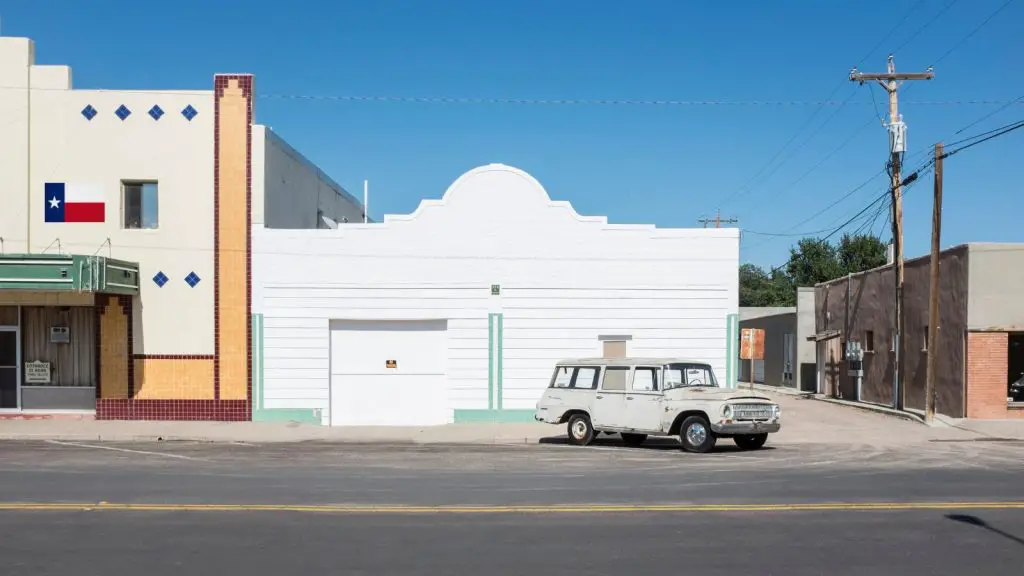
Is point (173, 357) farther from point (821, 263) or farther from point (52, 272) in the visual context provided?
point (821, 263)

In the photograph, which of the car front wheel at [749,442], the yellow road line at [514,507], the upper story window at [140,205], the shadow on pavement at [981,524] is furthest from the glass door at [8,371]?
the shadow on pavement at [981,524]

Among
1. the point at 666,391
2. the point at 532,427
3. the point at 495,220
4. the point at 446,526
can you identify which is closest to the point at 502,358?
the point at 532,427

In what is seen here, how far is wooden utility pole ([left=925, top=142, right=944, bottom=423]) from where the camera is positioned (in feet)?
75.9

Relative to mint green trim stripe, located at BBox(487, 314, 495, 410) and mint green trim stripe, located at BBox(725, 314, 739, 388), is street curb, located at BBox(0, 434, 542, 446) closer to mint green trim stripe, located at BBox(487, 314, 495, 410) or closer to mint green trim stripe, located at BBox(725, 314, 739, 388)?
mint green trim stripe, located at BBox(487, 314, 495, 410)

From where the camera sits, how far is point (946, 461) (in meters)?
16.4

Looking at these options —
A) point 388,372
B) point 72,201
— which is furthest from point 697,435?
point 72,201

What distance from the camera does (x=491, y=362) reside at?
23469 millimetres

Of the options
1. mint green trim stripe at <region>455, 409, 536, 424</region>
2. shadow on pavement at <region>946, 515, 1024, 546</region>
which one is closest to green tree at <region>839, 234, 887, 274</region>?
mint green trim stripe at <region>455, 409, 536, 424</region>

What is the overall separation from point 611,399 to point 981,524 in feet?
29.9

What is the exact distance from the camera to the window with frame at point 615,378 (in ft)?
61.3

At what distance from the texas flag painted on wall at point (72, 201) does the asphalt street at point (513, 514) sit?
26.2ft

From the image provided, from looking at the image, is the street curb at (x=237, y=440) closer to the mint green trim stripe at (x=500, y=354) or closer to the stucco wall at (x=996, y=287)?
the mint green trim stripe at (x=500, y=354)

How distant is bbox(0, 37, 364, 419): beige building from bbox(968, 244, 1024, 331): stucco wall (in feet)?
59.1

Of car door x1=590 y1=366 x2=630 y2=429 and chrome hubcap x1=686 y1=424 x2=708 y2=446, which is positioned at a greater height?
car door x1=590 y1=366 x2=630 y2=429
